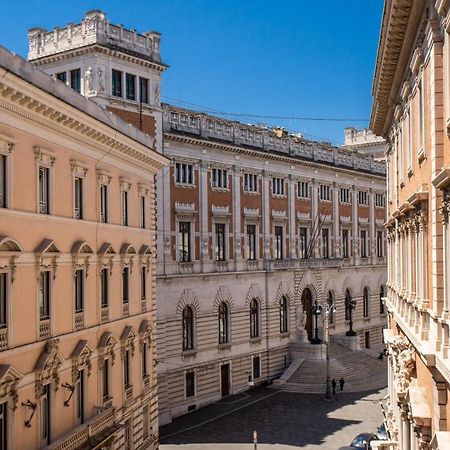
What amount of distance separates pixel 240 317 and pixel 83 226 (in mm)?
30879

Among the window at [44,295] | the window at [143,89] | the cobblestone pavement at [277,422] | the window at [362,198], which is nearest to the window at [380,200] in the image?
the window at [362,198]

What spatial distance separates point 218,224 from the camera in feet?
178

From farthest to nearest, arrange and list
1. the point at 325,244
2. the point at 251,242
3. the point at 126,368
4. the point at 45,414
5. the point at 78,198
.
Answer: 1. the point at 325,244
2. the point at 251,242
3. the point at 126,368
4. the point at 78,198
5. the point at 45,414

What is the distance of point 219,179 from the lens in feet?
179

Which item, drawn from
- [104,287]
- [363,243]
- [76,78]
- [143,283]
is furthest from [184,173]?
[363,243]

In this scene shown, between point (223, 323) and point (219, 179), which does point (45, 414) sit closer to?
point (223, 323)

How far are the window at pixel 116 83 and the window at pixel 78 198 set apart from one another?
61.6 ft

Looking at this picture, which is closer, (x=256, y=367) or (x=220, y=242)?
(x=220, y=242)

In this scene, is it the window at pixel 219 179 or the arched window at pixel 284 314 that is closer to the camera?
the window at pixel 219 179

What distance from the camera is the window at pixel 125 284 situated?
31.2m

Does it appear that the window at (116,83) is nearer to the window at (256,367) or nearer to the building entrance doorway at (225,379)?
the building entrance doorway at (225,379)

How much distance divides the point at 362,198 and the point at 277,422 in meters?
33.8

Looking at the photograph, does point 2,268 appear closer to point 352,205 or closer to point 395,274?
point 395,274

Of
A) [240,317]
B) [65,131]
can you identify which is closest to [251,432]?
[240,317]
